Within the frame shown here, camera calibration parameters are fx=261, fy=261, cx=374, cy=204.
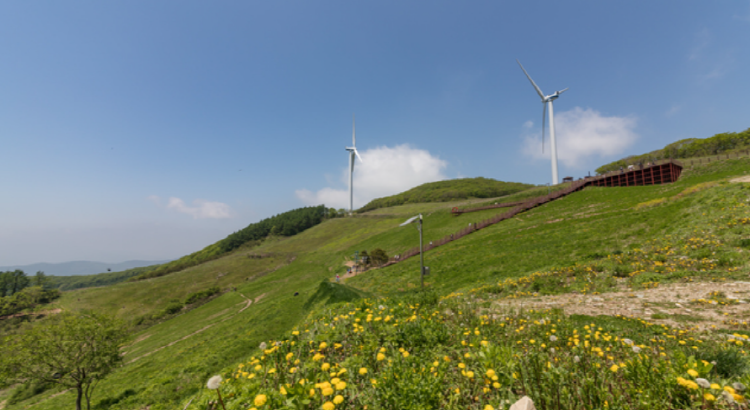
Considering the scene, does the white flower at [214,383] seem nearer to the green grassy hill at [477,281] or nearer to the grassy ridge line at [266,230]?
the green grassy hill at [477,281]

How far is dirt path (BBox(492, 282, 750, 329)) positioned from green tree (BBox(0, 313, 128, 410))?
2609 centimetres

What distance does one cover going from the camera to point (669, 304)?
922 centimetres

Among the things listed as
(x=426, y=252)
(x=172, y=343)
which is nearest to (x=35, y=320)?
(x=172, y=343)

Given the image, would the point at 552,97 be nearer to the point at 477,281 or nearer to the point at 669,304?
the point at 477,281

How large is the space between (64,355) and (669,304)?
3184 centimetres

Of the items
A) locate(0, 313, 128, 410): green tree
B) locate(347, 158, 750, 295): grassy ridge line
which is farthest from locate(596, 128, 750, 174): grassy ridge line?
locate(0, 313, 128, 410): green tree

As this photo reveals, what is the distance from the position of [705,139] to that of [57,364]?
14848 centimetres

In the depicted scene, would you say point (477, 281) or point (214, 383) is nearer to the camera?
point (214, 383)

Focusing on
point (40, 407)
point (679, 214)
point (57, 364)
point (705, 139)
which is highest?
point (705, 139)

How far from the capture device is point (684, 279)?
11125 mm

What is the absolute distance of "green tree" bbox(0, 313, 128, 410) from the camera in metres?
16.6

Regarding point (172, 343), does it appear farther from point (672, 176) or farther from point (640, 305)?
point (672, 176)

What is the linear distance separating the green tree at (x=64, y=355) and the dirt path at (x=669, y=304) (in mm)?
26086

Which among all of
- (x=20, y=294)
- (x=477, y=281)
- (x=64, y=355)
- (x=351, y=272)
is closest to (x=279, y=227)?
(x=20, y=294)
